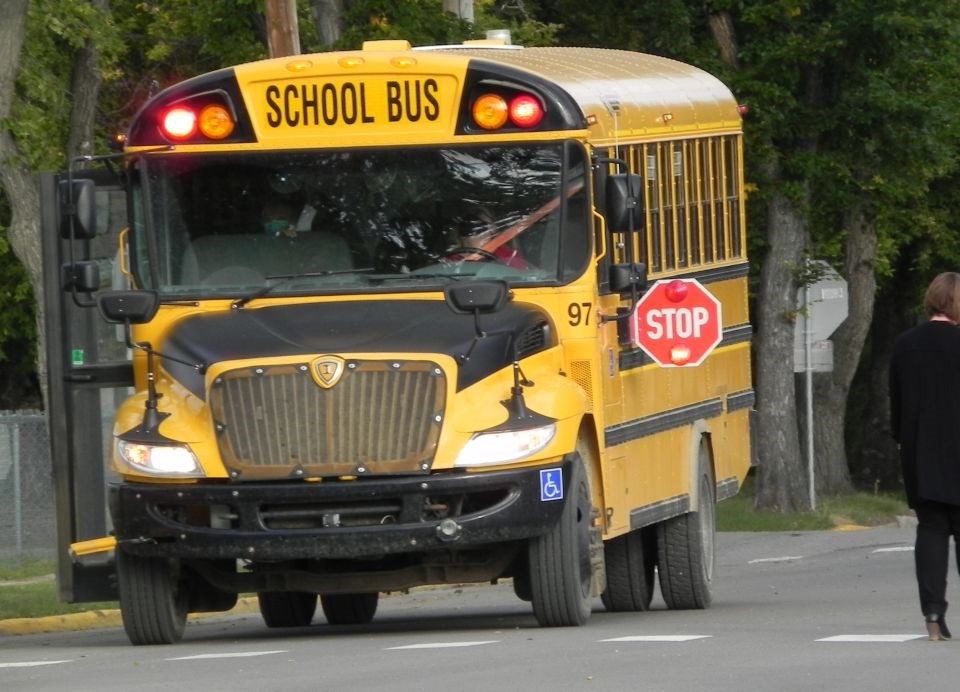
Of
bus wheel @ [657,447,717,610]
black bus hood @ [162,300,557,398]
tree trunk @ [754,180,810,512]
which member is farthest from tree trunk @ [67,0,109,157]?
black bus hood @ [162,300,557,398]

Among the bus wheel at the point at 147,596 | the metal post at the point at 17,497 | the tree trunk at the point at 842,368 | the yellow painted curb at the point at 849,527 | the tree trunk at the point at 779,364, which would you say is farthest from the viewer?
the tree trunk at the point at 842,368

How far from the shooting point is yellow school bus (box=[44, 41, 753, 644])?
1091cm

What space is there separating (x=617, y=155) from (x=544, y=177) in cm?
98

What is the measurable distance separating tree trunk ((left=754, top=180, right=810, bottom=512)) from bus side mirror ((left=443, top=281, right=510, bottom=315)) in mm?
20757

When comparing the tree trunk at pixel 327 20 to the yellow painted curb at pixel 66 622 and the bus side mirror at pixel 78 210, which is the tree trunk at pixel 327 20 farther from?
the bus side mirror at pixel 78 210

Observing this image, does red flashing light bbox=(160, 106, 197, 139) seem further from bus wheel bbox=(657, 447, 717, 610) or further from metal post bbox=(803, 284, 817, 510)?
metal post bbox=(803, 284, 817, 510)

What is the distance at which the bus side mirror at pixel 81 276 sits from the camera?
469 inches

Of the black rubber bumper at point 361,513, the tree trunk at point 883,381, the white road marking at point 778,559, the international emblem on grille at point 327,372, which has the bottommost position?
the tree trunk at point 883,381

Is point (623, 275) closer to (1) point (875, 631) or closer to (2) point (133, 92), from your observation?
(1) point (875, 631)

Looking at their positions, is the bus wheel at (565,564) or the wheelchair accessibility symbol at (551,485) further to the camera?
the bus wheel at (565,564)

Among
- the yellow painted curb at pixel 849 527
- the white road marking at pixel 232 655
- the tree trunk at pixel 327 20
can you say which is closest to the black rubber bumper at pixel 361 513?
the white road marking at pixel 232 655

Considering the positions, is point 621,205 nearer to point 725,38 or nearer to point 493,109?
point 493,109

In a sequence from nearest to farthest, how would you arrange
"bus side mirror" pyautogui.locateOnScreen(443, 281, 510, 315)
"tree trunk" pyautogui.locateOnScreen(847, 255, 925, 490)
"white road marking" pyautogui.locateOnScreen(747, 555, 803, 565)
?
"bus side mirror" pyautogui.locateOnScreen(443, 281, 510, 315) < "white road marking" pyautogui.locateOnScreen(747, 555, 803, 565) < "tree trunk" pyautogui.locateOnScreen(847, 255, 925, 490)

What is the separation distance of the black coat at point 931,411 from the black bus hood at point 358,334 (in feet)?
5.47
